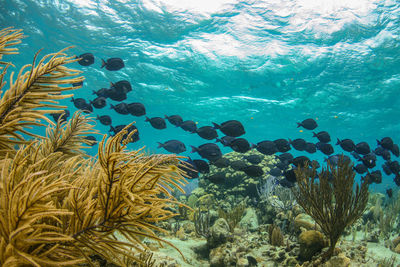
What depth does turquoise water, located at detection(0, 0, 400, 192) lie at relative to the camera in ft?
40.2

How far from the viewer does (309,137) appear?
36.1 m

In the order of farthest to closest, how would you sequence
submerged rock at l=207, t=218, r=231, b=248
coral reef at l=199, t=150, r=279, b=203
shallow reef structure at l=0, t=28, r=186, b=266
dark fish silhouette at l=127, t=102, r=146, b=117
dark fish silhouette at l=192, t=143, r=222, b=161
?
Result: coral reef at l=199, t=150, r=279, b=203 < dark fish silhouette at l=127, t=102, r=146, b=117 < dark fish silhouette at l=192, t=143, r=222, b=161 < submerged rock at l=207, t=218, r=231, b=248 < shallow reef structure at l=0, t=28, r=186, b=266

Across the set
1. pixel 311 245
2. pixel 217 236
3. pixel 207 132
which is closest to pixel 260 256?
pixel 217 236

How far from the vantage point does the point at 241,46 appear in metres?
15.1

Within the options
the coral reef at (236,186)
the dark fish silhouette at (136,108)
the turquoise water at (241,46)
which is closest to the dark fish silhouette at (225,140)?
the dark fish silhouette at (136,108)

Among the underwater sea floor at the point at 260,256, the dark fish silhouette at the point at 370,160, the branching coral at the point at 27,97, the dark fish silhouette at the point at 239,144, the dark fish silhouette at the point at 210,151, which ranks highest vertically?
the dark fish silhouette at the point at 370,160

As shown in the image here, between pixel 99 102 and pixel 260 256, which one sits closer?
pixel 260 256

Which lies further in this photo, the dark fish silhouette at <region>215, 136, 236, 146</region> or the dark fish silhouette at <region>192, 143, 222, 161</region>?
the dark fish silhouette at <region>215, 136, 236, 146</region>

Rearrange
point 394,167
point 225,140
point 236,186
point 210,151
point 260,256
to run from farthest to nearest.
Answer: point 236,186 → point 394,167 → point 225,140 → point 210,151 → point 260,256

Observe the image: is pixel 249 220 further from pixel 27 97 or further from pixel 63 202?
pixel 27 97

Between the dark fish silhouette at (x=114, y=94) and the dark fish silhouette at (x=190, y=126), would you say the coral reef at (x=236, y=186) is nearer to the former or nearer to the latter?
the dark fish silhouette at (x=190, y=126)

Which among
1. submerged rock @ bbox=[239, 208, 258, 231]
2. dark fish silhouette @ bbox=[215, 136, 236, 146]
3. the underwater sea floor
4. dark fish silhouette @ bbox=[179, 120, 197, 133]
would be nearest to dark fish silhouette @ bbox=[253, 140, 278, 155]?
dark fish silhouette @ bbox=[215, 136, 236, 146]

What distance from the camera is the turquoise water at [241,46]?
40.2ft

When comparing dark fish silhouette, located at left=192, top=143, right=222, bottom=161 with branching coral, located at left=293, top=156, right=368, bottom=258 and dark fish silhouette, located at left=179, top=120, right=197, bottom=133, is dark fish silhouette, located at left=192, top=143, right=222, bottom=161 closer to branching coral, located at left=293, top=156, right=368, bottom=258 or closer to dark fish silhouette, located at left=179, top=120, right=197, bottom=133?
dark fish silhouette, located at left=179, top=120, right=197, bottom=133
